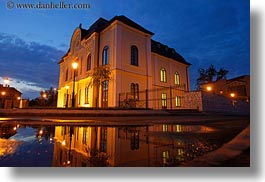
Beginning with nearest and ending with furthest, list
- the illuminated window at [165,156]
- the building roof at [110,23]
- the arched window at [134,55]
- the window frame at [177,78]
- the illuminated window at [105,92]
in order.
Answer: the illuminated window at [165,156] → the illuminated window at [105,92] → the building roof at [110,23] → the arched window at [134,55] → the window frame at [177,78]

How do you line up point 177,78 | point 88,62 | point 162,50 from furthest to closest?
point 177,78, point 162,50, point 88,62

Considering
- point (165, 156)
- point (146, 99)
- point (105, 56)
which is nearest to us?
point (165, 156)

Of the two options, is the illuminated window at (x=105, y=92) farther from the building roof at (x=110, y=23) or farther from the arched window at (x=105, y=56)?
the building roof at (x=110, y=23)

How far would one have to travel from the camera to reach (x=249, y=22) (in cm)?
255

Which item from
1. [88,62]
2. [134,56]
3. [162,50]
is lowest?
[88,62]

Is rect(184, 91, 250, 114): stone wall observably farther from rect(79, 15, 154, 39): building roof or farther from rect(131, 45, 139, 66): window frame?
rect(79, 15, 154, 39): building roof

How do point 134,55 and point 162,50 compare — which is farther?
point 162,50

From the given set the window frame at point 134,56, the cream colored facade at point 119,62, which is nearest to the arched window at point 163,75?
the cream colored facade at point 119,62

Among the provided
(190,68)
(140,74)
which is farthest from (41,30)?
(190,68)

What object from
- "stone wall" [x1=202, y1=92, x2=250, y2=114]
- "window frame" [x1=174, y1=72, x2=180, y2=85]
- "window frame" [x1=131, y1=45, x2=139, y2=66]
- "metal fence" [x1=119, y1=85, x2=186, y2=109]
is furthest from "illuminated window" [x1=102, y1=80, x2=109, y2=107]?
"window frame" [x1=174, y1=72, x2=180, y2=85]

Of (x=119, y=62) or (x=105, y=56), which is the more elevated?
(x=105, y=56)

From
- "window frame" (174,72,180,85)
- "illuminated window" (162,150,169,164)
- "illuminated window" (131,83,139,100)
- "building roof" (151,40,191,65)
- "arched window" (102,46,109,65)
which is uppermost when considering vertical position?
"building roof" (151,40,191,65)

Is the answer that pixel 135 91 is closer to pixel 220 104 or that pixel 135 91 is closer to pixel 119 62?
pixel 119 62

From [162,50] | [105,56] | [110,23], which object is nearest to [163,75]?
[162,50]
